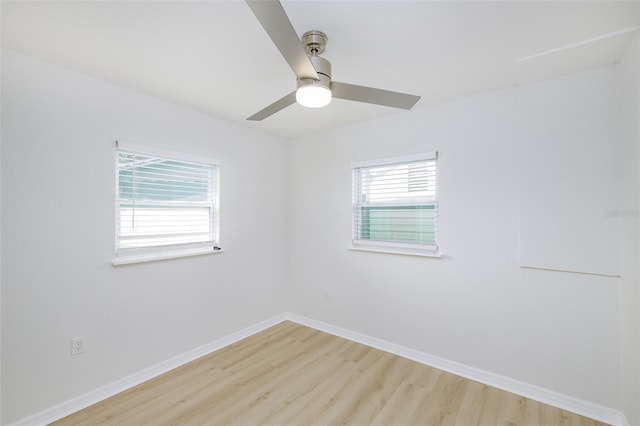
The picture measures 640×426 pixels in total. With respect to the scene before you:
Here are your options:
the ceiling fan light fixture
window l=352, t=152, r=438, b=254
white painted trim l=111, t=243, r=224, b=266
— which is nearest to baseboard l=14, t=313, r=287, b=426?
Answer: white painted trim l=111, t=243, r=224, b=266

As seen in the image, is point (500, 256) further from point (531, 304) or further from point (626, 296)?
point (626, 296)

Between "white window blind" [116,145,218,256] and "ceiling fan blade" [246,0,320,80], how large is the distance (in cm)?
175

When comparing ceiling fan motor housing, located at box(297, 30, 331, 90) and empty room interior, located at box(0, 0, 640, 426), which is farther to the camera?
empty room interior, located at box(0, 0, 640, 426)

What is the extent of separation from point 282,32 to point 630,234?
234 cm

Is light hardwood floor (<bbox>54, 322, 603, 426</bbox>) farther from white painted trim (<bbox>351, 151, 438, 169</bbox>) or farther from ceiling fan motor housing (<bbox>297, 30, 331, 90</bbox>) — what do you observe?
ceiling fan motor housing (<bbox>297, 30, 331, 90</bbox>)

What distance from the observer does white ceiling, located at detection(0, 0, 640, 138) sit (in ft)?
4.83

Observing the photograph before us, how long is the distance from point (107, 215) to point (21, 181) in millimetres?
523

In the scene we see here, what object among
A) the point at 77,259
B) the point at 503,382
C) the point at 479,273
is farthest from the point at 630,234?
the point at 77,259

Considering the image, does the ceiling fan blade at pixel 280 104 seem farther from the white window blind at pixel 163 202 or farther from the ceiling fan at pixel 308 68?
the white window blind at pixel 163 202

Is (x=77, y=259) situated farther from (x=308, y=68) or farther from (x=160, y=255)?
(x=308, y=68)

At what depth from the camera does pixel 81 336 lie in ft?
6.92

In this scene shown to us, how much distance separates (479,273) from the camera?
2.47 metres

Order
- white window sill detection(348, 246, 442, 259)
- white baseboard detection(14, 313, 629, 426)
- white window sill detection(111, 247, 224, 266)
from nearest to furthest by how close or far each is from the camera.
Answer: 1. white baseboard detection(14, 313, 629, 426)
2. white window sill detection(111, 247, 224, 266)
3. white window sill detection(348, 246, 442, 259)

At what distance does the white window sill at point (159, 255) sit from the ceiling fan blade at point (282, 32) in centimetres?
200
